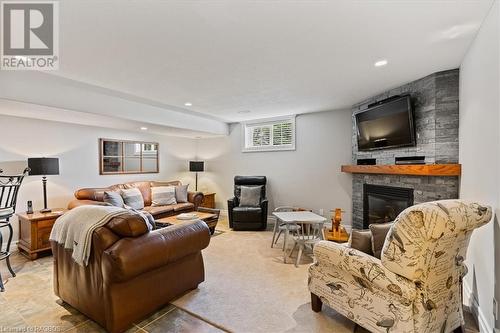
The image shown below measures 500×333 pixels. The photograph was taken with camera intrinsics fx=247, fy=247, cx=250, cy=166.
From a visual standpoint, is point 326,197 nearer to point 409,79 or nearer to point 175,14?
point 409,79

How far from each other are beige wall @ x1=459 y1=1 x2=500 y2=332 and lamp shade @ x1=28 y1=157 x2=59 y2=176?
5.23 m

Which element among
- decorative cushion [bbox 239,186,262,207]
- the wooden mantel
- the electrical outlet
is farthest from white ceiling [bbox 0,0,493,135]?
the electrical outlet

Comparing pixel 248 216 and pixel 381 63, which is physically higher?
pixel 381 63

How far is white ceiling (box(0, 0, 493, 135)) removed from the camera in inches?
72.3

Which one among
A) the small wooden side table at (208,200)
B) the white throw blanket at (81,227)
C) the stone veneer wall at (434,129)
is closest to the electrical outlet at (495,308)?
the stone veneer wall at (434,129)

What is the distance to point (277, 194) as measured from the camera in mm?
5805

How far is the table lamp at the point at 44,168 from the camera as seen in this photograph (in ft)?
11.9

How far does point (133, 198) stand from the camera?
4.65 meters

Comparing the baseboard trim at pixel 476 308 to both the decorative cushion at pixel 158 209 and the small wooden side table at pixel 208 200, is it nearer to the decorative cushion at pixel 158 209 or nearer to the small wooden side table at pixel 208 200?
the decorative cushion at pixel 158 209

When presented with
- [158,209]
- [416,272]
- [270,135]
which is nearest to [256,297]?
[416,272]

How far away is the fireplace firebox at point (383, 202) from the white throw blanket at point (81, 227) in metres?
3.65

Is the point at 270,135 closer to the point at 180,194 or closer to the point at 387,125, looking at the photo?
the point at 180,194

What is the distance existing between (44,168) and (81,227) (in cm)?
248

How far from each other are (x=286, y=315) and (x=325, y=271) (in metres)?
0.56
